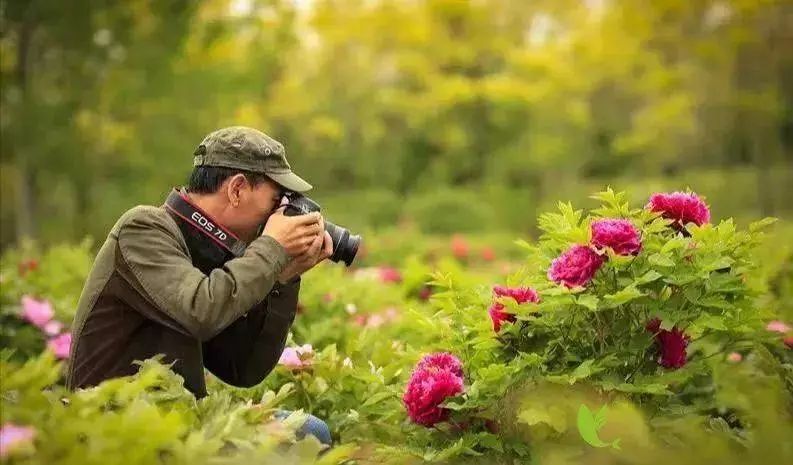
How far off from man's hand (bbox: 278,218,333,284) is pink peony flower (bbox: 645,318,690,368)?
102cm

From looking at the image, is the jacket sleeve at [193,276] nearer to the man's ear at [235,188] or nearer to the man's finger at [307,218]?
the man's finger at [307,218]

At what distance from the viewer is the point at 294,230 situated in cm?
283

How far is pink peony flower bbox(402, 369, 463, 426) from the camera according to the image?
287 cm

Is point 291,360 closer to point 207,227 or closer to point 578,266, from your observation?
point 207,227

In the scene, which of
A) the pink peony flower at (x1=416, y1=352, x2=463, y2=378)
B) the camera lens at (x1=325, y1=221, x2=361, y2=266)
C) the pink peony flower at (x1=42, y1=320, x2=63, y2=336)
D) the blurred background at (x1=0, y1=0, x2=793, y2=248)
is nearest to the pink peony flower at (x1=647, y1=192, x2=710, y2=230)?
the pink peony flower at (x1=416, y1=352, x2=463, y2=378)

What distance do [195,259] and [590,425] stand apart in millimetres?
1301

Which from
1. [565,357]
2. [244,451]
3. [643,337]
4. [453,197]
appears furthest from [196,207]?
[453,197]

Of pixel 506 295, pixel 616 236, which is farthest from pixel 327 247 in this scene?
pixel 616 236

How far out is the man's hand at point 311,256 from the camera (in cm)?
292

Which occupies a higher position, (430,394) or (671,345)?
(671,345)

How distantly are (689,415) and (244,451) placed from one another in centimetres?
142

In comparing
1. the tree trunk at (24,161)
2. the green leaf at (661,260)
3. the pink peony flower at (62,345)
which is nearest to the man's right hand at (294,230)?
the green leaf at (661,260)

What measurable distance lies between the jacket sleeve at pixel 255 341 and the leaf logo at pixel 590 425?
1.10m

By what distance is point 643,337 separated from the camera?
295 centimetres
